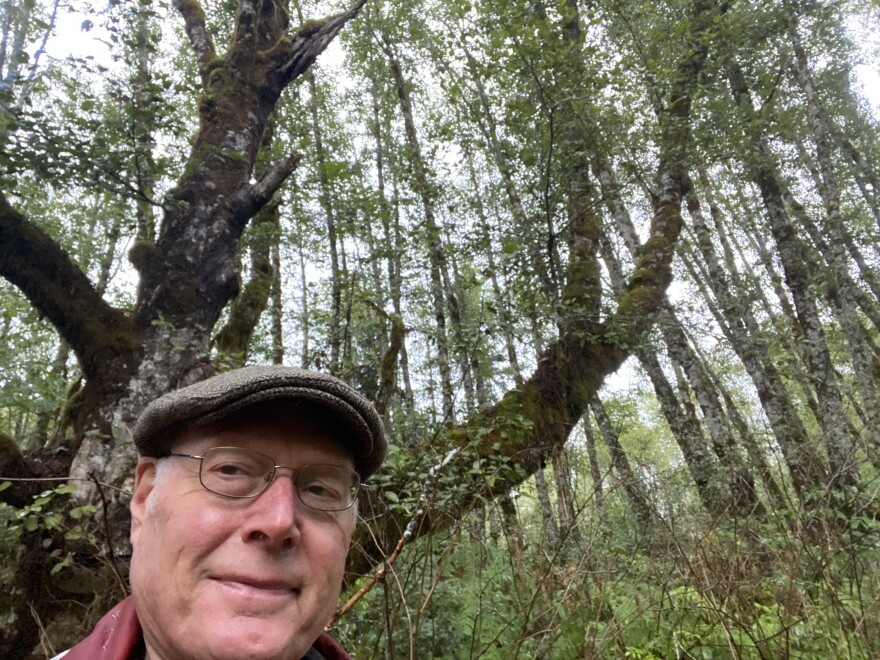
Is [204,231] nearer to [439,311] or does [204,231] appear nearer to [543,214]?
[543,214]

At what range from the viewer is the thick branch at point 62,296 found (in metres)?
3.96

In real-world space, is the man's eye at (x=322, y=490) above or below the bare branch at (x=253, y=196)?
below

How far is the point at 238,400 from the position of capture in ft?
4.24

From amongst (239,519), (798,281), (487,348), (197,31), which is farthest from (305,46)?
(798,281)

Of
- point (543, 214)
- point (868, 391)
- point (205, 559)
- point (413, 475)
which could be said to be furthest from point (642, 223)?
point (205, 559)

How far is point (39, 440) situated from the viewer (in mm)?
8875

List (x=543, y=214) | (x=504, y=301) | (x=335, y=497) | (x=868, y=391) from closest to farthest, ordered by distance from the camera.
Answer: (x=335, y=497) < (x=504, y=301) < (x=543, y=214) < (x=868, y=391)

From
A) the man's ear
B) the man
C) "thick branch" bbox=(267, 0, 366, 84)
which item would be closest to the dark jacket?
the man

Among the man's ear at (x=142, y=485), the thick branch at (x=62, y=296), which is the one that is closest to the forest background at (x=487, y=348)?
the thick branch at (x=62, y=296)

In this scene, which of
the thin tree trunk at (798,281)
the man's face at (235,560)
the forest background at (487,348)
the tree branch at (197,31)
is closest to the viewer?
the man's face at (235,560)

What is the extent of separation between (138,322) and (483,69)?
527 centimetres

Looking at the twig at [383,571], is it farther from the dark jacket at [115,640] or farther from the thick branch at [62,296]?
the thick branch at [62,296]

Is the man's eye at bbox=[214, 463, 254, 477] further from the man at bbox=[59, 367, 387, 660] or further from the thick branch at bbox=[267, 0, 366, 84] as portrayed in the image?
the thick branch at bbox=[267, 0, 366, 84]

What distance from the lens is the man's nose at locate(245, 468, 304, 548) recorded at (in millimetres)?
1212
